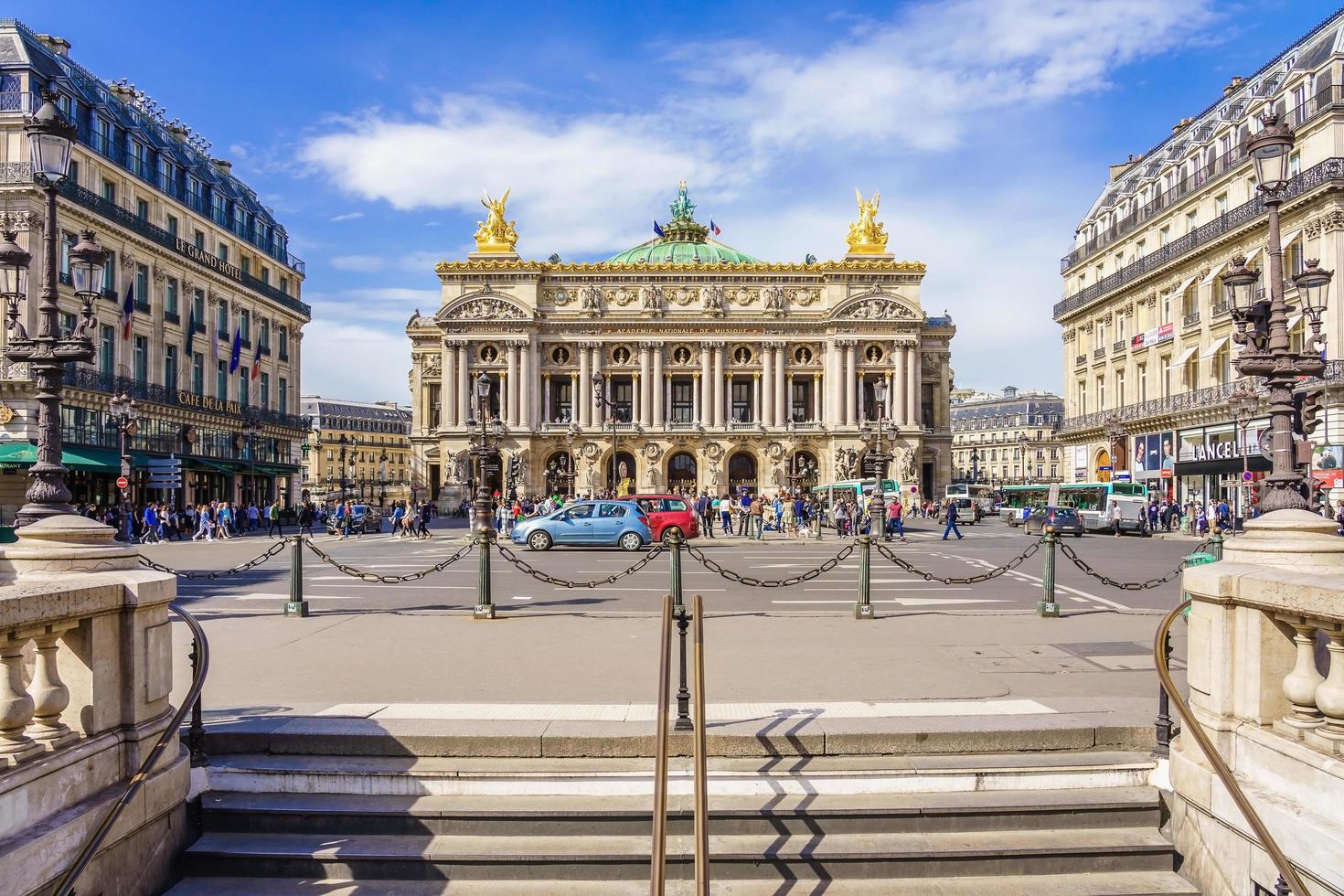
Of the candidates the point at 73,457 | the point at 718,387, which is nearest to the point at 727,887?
the point at 73,457

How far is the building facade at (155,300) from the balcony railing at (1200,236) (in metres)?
44.3

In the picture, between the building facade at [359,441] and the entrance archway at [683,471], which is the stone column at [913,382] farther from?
the building facade at [359,441]

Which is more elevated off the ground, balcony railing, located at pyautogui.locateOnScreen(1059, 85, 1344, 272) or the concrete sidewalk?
balcony railing, located at pyautogui.locateOnScreen(1059, 85, 1344, 272)

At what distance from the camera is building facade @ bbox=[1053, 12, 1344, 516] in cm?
3591

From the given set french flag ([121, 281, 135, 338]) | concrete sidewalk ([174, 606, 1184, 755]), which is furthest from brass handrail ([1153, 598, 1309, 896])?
french flag ([121, 281, 135, 338])

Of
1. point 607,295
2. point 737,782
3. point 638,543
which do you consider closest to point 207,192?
point 607,295

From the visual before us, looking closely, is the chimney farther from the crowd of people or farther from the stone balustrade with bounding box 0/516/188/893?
the stone balustrade with bounding box 0/516/188/893

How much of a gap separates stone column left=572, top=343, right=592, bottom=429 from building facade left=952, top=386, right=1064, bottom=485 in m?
58.3

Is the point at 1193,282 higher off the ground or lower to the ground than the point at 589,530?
higher

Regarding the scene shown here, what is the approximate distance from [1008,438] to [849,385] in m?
66.8

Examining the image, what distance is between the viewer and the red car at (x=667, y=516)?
3103cm

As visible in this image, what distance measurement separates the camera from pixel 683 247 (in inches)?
3369

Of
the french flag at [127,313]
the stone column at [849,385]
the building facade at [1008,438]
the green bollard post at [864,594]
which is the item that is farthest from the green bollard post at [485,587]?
the building facade at [1008,438]

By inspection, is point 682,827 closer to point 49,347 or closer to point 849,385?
point 49,347
